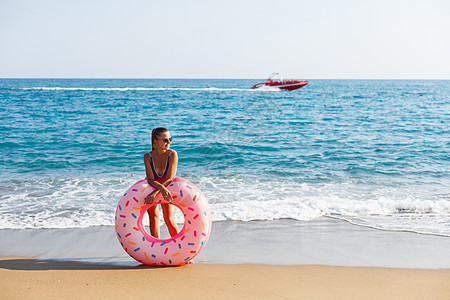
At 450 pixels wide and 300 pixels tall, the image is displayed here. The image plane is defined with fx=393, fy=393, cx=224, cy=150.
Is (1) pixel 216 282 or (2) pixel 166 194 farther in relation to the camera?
(2) pixel 166 194

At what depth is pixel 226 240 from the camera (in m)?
4.83

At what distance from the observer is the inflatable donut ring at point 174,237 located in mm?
3732

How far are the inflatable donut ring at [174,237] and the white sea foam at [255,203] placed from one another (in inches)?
75.1

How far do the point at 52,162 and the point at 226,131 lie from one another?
28.6ft

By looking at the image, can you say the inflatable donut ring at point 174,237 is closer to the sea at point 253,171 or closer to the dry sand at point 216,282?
the dry sand at point 216,282

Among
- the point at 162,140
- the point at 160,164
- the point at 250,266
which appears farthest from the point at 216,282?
the point at 162,140

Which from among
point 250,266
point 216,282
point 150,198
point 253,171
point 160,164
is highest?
point 160,164

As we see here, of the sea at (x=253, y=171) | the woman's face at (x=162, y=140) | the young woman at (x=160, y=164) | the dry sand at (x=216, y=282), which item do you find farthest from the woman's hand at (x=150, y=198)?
the sea at (x=253, y=171)

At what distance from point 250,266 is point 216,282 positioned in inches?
25.3

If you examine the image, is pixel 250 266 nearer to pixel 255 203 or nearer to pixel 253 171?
pixel 255 203

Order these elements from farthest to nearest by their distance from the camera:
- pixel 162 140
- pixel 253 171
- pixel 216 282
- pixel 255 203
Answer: pixel 253 171
pixel 255 203
pixel 162 140
pixel 216 282

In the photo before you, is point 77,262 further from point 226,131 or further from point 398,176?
point 226,131

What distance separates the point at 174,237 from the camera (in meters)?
3.79

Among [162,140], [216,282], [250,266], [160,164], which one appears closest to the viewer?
[216,282]
